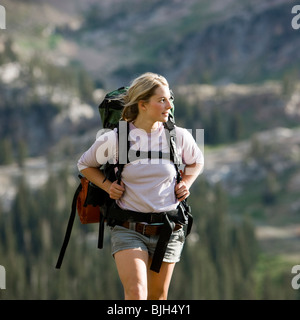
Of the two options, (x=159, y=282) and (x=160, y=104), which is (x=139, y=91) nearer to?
(x=160, y=104)

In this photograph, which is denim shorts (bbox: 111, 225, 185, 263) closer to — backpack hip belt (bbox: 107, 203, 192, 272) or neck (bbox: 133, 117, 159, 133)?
backpack hip belt (bbox: 107, 203, 192, 272)

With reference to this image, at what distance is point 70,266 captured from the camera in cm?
17250

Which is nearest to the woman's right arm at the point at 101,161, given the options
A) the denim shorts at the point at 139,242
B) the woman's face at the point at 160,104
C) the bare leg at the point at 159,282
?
the denim shorts at the point at 139,242

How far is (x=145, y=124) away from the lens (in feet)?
26.8

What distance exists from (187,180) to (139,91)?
40.8 inches

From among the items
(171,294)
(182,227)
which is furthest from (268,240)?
(182,227)

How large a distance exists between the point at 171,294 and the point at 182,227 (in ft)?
473

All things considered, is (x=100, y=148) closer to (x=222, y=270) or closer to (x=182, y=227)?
(x=182, y=227)

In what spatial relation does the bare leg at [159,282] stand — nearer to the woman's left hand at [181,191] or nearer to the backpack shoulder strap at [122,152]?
the woman's left hand at [181,191]

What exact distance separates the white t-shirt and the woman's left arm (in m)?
0.08

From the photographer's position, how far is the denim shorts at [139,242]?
786 cm

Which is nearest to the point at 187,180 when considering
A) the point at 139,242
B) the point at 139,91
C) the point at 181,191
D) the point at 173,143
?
the point at 181,191

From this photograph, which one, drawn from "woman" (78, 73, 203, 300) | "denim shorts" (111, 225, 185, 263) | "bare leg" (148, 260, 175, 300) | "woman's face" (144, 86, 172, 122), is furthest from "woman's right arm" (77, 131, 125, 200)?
"bare leg" (148, 260, 175, 300)

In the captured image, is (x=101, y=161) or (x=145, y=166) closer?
(x=145, y=166)
